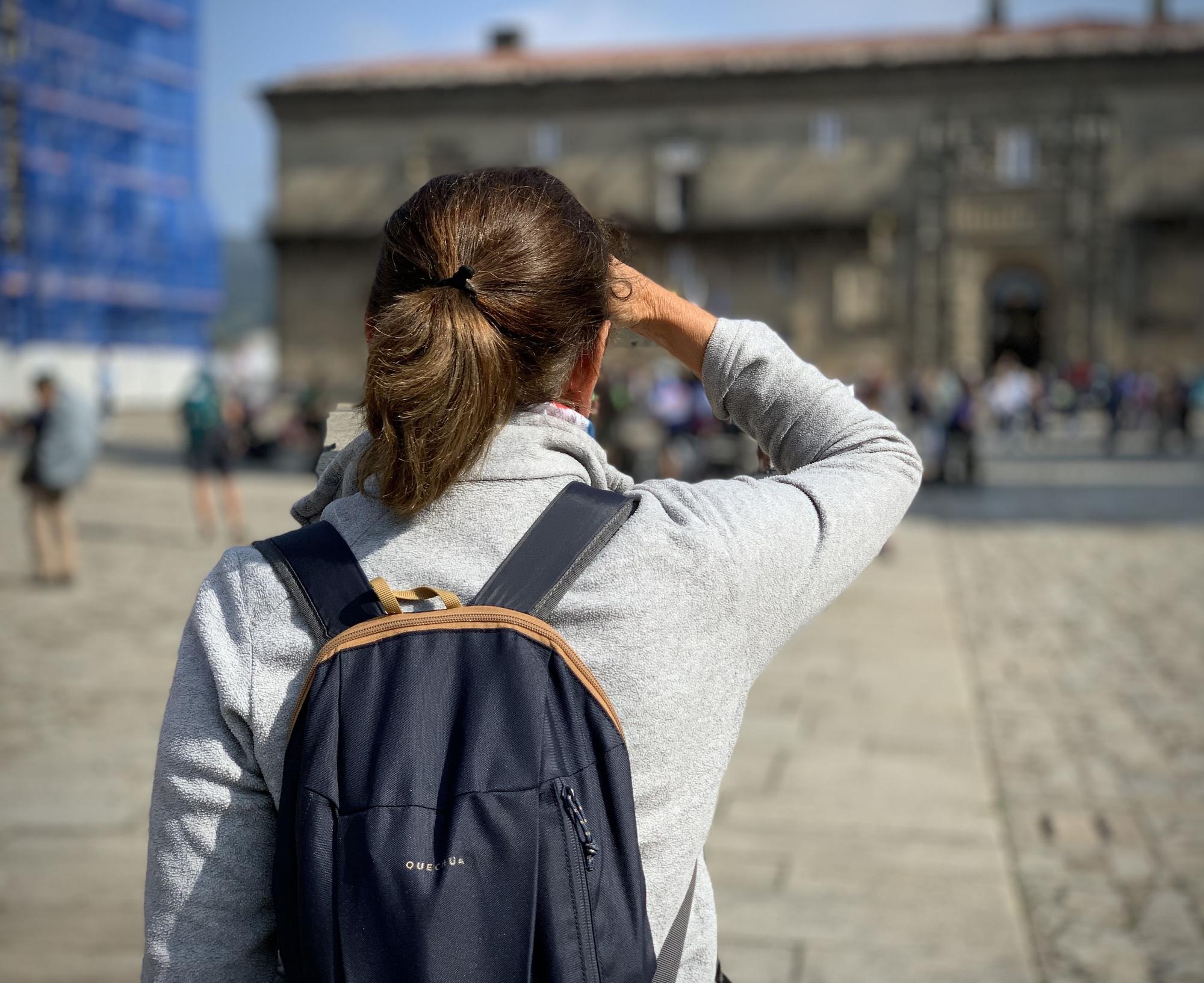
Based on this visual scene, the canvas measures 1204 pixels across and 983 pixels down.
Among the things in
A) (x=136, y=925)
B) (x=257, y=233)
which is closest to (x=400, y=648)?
(x=136, y=925)

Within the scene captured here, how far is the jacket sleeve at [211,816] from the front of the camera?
1.28m

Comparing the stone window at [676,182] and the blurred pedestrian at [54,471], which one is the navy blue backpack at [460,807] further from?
the stone window at [676,182]

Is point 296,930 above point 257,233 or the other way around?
the other way around

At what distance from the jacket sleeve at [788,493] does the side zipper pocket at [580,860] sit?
0.27m

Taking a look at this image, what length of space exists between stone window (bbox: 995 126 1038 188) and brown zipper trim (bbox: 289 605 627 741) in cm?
3851

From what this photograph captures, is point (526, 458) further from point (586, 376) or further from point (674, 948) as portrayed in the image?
point (674, 948)

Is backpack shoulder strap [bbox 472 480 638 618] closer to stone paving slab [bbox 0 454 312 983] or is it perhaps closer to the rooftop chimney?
stone paving slab [bbox 0 454 312 983]

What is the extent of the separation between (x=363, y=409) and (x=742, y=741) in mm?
4771

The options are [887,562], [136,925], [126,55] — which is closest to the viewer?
[136,925]

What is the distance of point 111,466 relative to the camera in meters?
22.3

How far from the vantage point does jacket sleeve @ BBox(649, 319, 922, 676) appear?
132cm

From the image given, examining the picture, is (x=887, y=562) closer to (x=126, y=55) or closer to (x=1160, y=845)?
(x=1160, y=845)

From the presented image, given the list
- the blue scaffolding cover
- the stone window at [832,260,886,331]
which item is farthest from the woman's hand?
the stone window at [832,260,886,331]

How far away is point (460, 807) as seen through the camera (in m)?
1.15
